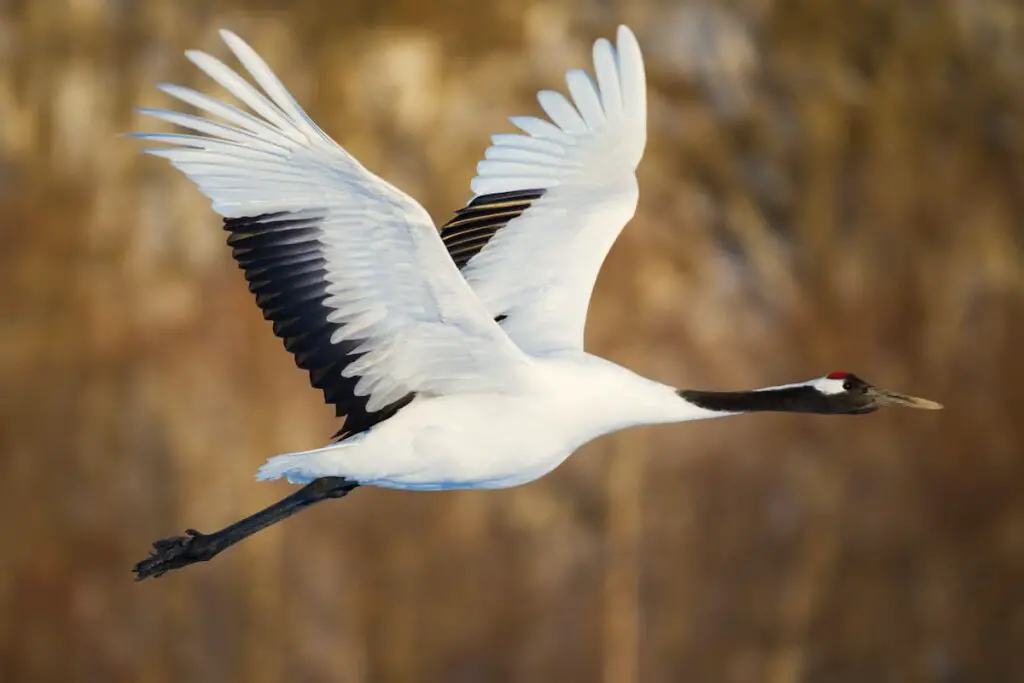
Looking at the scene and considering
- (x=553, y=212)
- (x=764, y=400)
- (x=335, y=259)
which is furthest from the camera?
(x=553, y=212)

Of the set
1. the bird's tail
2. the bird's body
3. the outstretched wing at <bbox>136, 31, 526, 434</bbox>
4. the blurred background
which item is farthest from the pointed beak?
the blurred background

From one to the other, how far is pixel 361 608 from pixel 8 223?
3614mm

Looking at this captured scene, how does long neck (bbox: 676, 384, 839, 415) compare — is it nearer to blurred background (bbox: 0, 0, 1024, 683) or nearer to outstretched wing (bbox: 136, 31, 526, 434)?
outstretched wing (bbox: 136, 31, 526, 434)

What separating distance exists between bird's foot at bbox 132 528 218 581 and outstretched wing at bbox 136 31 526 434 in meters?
0.79

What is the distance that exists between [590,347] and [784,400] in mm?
6601

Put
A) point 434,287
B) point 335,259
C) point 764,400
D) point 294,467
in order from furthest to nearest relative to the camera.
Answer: point 764,400 → point 294,467 → point 335,259 → point 434,287

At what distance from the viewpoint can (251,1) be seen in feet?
44.3

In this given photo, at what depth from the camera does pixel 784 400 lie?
6.00 metres

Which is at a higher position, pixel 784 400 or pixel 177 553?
pixel 784 400

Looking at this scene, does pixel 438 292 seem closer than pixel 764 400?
Yes

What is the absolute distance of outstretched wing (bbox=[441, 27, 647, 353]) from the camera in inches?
248

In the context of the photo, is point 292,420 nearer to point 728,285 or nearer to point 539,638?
point 539,638

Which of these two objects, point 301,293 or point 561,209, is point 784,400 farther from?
point 301,293

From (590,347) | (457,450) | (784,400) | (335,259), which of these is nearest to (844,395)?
(784,400)
